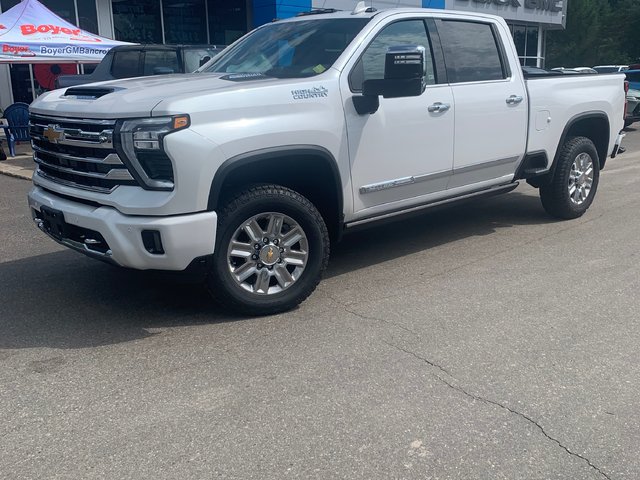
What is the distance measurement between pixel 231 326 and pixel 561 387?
2.07 metres

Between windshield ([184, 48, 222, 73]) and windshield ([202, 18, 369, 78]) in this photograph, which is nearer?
windshield ([202, 18, 369, 78])

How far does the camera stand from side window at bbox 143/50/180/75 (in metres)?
11.9

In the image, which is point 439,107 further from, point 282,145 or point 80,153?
point 80,153

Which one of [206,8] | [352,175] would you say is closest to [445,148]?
[352,175]

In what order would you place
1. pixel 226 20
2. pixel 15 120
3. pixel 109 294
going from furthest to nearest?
pixel 226 20
pixel 15 120
pixel 109 294

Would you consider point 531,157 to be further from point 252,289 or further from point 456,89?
point 252,289

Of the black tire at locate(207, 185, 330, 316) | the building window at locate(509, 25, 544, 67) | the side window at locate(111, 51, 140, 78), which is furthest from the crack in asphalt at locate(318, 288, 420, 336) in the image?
the building window at locate(509, 25, 544, 67)

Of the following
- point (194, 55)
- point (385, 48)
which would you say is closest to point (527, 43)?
point (194, 55)

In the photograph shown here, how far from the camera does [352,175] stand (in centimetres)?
493

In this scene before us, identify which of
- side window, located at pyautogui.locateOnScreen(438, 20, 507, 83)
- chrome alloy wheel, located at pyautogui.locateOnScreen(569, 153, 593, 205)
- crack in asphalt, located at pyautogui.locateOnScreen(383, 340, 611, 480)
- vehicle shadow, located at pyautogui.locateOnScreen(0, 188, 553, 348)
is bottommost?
vehicle shadow, located at pyautogui.locateOnScreen(0, 188, 553, 348)

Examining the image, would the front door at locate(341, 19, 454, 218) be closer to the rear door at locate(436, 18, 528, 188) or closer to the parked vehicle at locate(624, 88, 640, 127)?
the rear door at locate(436, 18, 528, 188)

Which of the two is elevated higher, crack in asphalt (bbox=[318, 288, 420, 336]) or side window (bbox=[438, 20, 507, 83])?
side window (bbox=[438, 20, 507, 83])

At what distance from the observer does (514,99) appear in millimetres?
6133

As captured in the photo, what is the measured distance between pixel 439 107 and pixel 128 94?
246 cm
